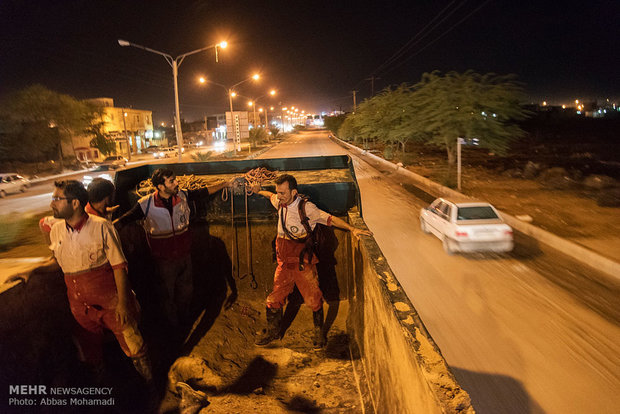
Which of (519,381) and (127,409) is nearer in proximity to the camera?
(127,409)

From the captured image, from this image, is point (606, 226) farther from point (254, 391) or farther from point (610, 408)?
point (254, 391)

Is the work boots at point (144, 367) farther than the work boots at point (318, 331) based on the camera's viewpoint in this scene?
No

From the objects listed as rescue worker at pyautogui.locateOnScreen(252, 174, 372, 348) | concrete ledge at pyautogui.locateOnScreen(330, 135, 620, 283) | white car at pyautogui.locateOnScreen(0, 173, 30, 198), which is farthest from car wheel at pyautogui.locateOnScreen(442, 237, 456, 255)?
white car at pyautogui.locateOnScreen(0, 173, 30, 198)

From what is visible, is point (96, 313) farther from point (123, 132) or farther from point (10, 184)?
point (123, 132)

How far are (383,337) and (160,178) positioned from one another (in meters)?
2.84

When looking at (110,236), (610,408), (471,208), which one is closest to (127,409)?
(110,236)

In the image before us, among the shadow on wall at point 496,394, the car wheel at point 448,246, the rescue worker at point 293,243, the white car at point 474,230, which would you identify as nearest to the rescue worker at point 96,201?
the rescue worker at point 293,243

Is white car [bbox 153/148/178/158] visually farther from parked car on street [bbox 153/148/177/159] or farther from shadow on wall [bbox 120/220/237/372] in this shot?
shadow on wall [bbox 120/220/237/372]

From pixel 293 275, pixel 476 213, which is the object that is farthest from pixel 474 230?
pixel 293 275

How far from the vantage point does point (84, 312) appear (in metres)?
3.38

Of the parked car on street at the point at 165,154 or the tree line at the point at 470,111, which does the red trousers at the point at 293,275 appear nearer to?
the tree line at the point at 470,111

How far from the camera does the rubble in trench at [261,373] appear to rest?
12.6 feet

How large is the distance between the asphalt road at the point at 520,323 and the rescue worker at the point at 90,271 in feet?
11.9

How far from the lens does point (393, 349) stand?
287 centimetres
